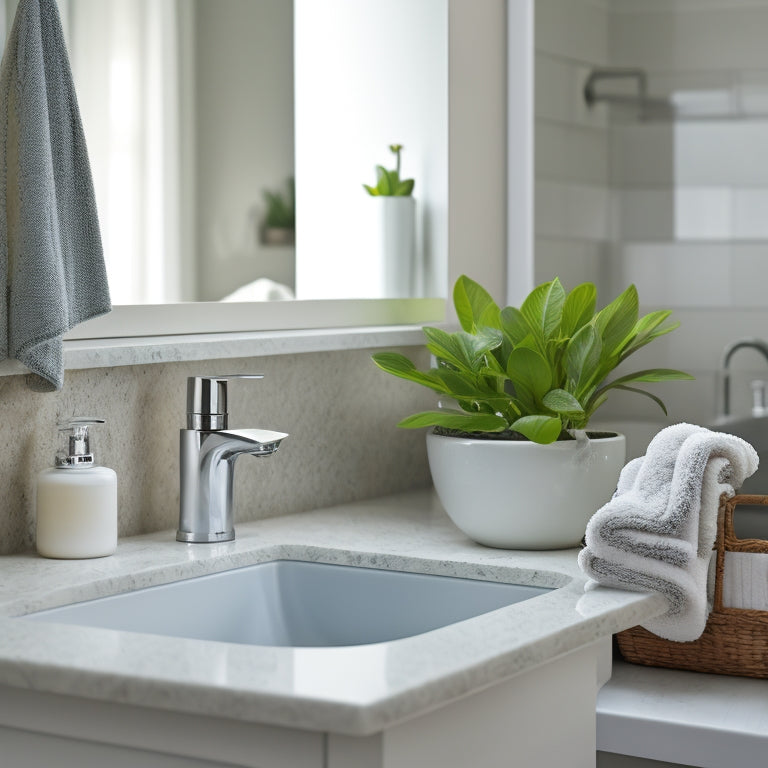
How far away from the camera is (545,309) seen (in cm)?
140

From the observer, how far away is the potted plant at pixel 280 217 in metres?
1.78

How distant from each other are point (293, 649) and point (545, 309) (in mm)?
621

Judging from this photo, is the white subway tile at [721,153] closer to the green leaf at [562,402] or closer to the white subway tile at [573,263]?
the white subway tile at [573,263]

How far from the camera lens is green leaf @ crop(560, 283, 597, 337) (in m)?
1.43

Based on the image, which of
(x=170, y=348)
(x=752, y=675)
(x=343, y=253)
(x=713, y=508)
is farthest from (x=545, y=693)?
(x=343, y=253)

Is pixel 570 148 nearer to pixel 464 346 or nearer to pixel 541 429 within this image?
pixel 464 346

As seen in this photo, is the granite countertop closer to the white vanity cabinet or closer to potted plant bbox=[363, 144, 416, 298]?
the white vanity cabinet

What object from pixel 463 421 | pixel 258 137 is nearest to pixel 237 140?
pixel 258 137

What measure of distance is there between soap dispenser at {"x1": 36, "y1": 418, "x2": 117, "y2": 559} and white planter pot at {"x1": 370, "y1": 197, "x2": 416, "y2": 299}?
69cm

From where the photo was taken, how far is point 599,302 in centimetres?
196

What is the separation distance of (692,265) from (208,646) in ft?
4.06

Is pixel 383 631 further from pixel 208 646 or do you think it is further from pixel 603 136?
pixel 603 136

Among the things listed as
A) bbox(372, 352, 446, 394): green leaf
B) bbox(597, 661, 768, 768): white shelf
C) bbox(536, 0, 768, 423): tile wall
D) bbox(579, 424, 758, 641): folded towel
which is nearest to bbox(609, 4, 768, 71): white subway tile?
bbox(536, 0, 768, 423): tile wall

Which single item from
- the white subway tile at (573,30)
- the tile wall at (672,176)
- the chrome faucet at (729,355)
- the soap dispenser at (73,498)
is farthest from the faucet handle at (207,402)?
the white subway tile at (573,30)
